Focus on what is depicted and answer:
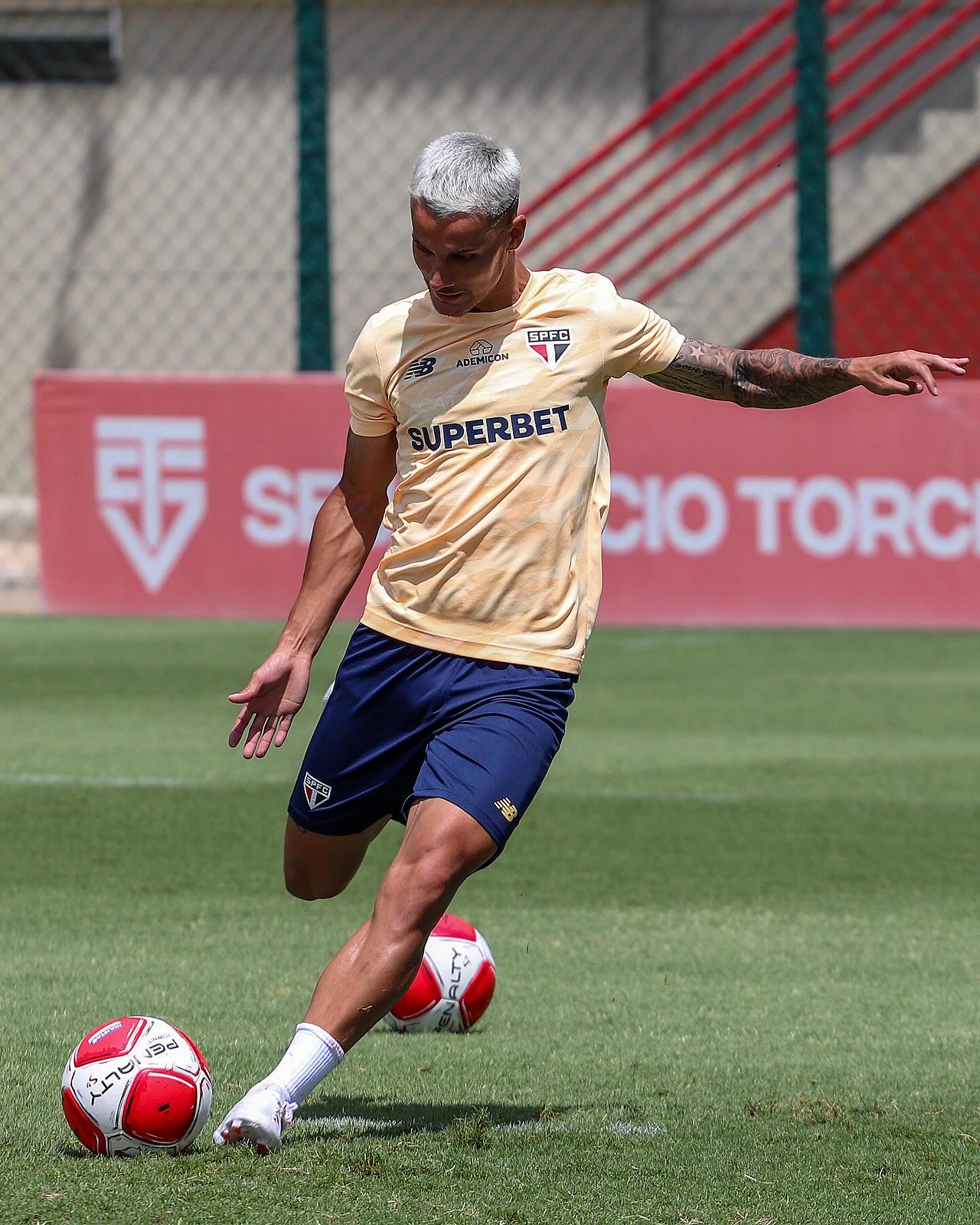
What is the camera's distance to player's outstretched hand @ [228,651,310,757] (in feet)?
15.1

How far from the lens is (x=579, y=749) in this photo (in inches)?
384

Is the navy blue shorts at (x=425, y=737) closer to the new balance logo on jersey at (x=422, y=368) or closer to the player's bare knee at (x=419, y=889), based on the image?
the player's bare knee at (x=419, y=889)

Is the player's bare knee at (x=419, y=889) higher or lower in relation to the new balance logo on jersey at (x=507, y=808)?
lower

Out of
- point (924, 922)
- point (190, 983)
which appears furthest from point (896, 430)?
point (190, 983)

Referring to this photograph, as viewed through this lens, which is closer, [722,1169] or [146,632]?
[722,1169]

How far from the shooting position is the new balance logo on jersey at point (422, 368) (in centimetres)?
457

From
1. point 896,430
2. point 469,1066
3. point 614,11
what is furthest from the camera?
point 614,11

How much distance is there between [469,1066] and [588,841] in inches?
108

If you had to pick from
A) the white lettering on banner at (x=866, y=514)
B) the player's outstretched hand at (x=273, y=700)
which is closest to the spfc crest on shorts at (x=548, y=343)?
the player's outstretched hand at (x=273, y=700)

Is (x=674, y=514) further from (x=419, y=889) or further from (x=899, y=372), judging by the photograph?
(x=419, y=889)

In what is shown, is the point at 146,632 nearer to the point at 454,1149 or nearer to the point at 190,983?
Result: the point at 190,983

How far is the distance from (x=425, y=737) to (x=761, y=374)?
1056 mm

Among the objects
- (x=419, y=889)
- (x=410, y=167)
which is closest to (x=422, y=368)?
(x=419, y=889)

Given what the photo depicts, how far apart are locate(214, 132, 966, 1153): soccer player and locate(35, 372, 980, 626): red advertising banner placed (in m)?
8.30
